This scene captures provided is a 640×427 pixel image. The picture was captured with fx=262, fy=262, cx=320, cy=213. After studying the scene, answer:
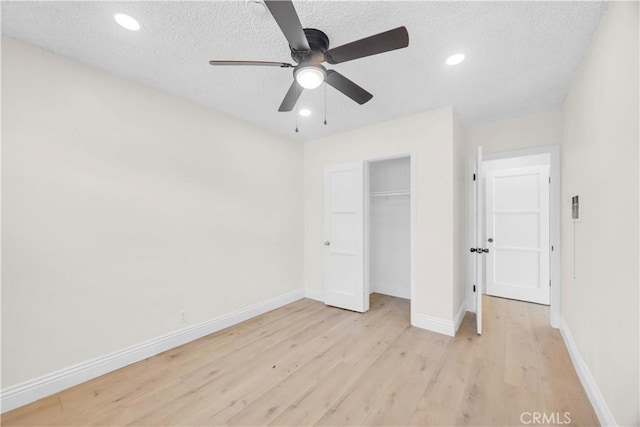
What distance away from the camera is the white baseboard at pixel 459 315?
3010mm

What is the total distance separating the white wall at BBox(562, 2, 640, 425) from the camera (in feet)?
4.24

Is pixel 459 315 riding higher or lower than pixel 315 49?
lower

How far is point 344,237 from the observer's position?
3.82 m

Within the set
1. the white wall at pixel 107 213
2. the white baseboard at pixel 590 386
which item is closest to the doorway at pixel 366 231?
the white wall at pixel 107 213

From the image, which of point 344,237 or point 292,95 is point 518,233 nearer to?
point 344,237

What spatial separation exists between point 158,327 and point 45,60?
241 centimetres

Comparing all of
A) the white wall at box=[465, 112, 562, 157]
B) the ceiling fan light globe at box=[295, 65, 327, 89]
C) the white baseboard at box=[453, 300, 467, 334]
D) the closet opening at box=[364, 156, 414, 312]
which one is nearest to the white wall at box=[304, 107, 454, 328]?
the white baseboard at box=[453, 300, 467, 334]

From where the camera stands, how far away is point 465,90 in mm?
2596

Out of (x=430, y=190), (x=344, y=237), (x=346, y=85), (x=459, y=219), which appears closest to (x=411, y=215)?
(x=430, y=190)

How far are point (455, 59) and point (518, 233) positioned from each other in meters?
3.34

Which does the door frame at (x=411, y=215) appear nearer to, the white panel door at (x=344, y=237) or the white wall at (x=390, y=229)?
the white panel door at (x=344, y=237)

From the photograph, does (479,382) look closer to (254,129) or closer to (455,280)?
(455,280)

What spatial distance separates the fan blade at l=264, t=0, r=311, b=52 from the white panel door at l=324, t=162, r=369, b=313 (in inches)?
88.2

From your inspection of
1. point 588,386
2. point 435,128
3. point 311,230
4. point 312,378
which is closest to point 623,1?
point 435,128
